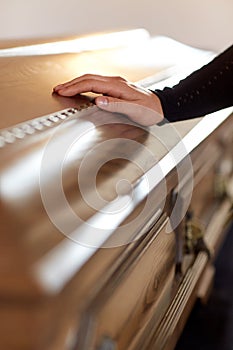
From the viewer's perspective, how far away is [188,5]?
9.45 feet

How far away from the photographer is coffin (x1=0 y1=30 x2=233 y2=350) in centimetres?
48

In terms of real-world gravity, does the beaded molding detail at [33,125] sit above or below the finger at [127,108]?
above

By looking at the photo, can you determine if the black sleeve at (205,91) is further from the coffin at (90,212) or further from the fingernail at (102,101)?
the fingernail at (102,101)

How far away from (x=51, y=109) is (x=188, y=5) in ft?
6.89

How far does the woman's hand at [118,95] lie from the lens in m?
0.99

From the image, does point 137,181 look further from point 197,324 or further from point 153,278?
point 197,324

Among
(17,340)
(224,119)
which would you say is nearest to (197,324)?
(224,119)

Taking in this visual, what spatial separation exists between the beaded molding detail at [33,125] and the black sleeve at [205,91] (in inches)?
8.0

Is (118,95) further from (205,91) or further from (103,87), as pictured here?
(205,91)

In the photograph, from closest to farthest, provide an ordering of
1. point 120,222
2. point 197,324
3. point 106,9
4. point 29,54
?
1. point 120,222
2. point 29,54
3. point 197,324
4. point 106,9

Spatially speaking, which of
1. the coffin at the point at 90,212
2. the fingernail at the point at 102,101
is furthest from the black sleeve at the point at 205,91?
the fingernail at the point at 102,101

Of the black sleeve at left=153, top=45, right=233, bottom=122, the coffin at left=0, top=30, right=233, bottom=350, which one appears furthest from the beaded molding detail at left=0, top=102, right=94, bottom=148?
the black sleeve at left=153, top=45, right=233, bottom=122

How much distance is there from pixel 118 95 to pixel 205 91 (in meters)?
0.23

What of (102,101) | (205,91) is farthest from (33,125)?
(205,91)
